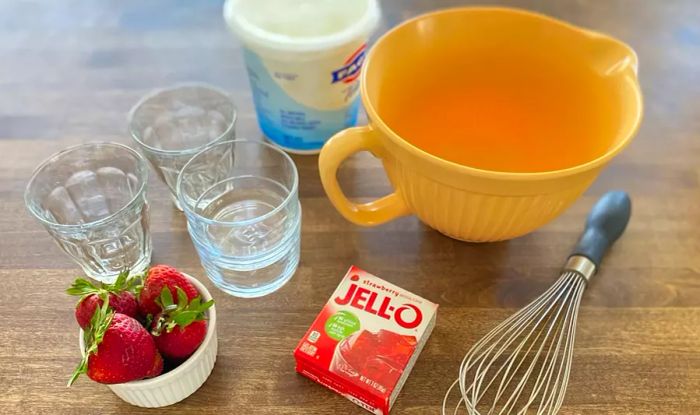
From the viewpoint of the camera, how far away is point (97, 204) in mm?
662

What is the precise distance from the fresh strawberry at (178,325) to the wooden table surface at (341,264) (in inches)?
2.4

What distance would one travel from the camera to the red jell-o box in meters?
0.51

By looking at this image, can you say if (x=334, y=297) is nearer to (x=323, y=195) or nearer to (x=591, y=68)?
(x=323, y=195)

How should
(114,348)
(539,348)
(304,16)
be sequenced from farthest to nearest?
(304,16)
(539,348)
(114,348)

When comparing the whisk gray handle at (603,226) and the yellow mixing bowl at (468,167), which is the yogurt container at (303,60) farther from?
the whisk gray handle at (603,226)

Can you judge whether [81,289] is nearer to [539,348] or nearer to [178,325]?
[178,325]

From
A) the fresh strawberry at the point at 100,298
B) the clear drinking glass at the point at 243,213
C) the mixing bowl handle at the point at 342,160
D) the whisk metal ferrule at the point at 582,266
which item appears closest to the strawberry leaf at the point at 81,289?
the fresh strawberry at the point at 100,298

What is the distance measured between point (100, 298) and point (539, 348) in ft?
1.23

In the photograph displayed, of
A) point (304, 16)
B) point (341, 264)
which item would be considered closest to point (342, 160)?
point (341, 264)

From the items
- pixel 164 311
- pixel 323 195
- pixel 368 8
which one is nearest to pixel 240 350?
pixel 164 311

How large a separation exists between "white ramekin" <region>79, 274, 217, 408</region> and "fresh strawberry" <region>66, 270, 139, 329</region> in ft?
0.08

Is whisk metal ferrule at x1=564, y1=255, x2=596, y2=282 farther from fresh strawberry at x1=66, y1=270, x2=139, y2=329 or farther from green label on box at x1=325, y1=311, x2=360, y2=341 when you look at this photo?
fresh strawberry at x1=66, y1=270, x2=139, y2=329

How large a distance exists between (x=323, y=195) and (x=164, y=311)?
250 millimetres

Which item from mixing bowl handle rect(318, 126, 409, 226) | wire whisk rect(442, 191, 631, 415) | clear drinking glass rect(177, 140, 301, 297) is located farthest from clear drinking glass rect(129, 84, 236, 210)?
wire whisk rect(442, 191, 631, 415)
